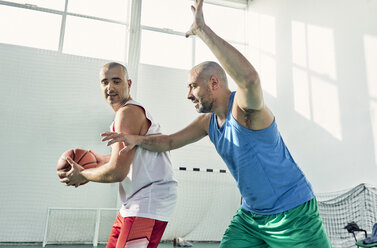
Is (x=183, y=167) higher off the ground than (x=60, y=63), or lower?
lower

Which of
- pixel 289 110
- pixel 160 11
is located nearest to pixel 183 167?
pixel 289 110

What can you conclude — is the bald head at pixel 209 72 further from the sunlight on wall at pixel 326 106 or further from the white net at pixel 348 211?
the sunlight on wall at pixel 326 106

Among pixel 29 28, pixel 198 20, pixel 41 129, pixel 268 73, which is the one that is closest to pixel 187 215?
pixel 41 129

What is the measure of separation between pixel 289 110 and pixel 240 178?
6080mm

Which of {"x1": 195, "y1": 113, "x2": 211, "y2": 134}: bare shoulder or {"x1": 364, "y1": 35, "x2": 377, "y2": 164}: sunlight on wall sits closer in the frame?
{"x1": 195, "y1": 113, "x2": 211, "y2": 134}: bare shoulder

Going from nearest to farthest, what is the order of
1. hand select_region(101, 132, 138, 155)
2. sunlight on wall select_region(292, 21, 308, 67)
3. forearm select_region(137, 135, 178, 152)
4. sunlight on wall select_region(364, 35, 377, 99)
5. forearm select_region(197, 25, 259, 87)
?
forearm select_region(197, 25, 259, 87)
hand select_region(101, 132, 138, 155)
forearm select_region(137, 135, 178, 152)
sunlight on wall select_region(364, 35, 377, 99)
sunlight on wall select_region(292, 21, 308, 67)

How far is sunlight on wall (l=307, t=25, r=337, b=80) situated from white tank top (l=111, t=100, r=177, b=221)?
546 cm

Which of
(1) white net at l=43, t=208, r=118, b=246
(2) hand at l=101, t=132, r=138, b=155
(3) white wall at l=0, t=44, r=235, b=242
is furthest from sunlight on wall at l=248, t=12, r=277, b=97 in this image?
(2) hand at l=101, t=132, r=138, b=155

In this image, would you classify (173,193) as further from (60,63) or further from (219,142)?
(60,63)

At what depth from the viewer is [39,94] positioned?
24.4 feet

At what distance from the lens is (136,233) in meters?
1.84

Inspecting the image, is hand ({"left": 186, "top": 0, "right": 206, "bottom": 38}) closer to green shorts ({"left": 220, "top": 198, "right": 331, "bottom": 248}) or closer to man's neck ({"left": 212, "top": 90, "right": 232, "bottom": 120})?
man's neck ({"left": 212, "top": 90, "right": 232, "bottom": 120})

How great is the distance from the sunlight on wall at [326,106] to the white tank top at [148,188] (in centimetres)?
517

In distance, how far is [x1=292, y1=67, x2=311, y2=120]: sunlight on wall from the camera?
723 cm
